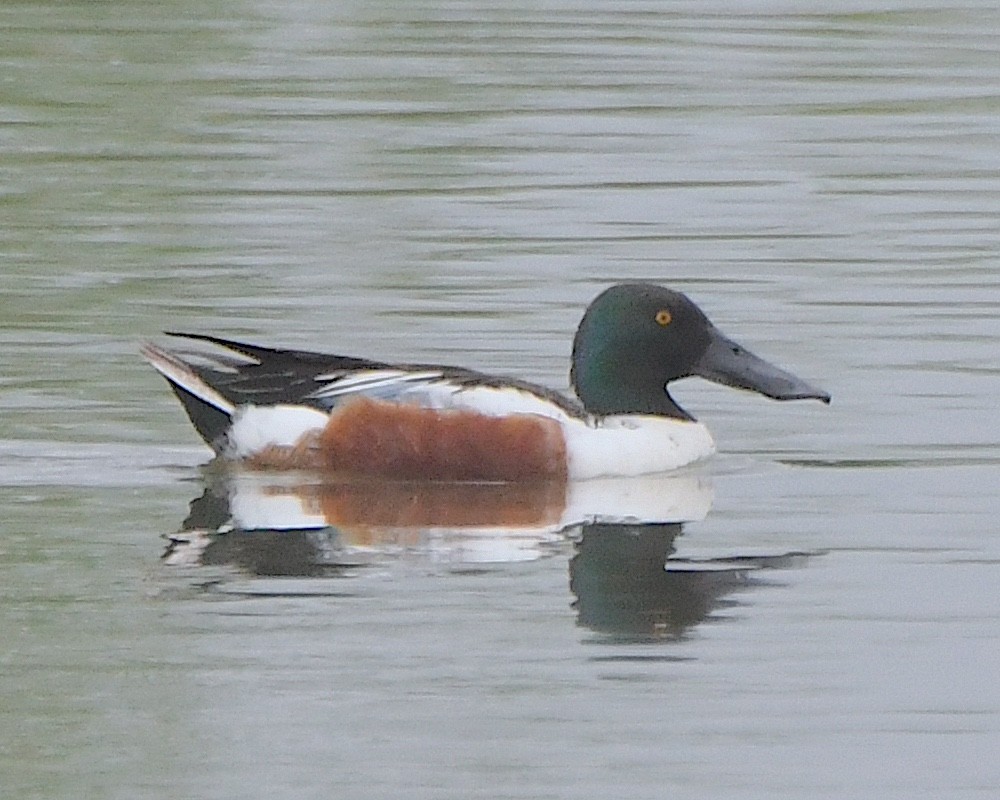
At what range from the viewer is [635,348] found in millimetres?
10141

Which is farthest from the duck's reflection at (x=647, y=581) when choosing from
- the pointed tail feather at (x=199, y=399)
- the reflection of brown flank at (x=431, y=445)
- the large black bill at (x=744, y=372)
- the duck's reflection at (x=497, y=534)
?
the pointed tail feather at (x=199, y=399)

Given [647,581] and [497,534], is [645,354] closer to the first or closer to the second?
[497,534]

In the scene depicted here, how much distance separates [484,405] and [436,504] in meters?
0.44

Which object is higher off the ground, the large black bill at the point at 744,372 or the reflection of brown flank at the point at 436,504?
the large black bill at the point at 744,372

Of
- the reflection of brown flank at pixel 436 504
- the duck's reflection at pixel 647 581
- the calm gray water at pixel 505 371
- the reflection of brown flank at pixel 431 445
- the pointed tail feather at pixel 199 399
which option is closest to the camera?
the calm gray water at pixel 505 371

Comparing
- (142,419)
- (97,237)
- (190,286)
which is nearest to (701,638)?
(142,419)

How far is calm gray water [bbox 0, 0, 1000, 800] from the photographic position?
687 cm

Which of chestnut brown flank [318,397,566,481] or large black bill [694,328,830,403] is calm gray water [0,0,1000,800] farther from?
chestnut brown flank [318,397,566,481]

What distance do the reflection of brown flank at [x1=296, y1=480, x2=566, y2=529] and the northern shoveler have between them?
0.08 meters

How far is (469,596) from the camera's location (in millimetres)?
8062

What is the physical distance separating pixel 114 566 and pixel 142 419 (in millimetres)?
2143

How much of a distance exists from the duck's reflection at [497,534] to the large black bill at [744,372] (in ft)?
1.39

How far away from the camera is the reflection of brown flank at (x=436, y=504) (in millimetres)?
9172

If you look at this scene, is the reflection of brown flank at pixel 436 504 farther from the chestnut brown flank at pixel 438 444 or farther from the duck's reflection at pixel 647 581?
the duck's reflection at pixel 647 581
